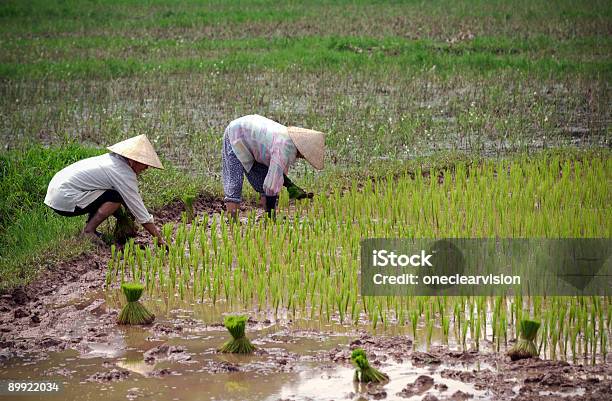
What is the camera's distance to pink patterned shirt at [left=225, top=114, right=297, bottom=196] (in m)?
7.56

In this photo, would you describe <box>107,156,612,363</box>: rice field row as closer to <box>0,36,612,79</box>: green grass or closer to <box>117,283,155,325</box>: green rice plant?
<box>117,283,155,325</box>: green rice plant

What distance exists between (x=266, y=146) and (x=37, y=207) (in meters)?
1.95

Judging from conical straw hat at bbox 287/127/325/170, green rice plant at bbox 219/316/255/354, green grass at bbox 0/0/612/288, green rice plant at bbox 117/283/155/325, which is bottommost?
green rice plant at bbox 219/316/255/354

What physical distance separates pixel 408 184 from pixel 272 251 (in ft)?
7.03

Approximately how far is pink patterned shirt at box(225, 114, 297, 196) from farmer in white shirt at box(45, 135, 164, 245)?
2.86 ft

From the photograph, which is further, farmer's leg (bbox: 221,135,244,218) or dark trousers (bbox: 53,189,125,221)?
farmer's leg (bbox: 221,135,244,218)

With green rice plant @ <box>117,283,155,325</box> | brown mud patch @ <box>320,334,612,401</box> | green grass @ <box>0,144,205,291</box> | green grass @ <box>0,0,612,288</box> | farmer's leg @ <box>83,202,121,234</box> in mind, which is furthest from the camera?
green grass @ <box>0,0,612,288</box>

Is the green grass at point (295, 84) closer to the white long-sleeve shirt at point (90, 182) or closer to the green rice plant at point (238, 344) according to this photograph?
the white long-sleeve shirt at point (90, 182)

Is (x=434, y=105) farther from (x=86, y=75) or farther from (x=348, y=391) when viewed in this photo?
(x=348, y=391)

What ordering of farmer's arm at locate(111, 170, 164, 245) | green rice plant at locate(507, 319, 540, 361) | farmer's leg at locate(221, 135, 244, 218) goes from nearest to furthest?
1. green rice plant at locate(507, 319, 540, 361)
2. farmer's arm at locate(111, 170, 164, 245)
3. farmer's leg at locate(221, 135, 244, 218)

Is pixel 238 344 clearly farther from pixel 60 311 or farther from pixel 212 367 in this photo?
pixel 60 311

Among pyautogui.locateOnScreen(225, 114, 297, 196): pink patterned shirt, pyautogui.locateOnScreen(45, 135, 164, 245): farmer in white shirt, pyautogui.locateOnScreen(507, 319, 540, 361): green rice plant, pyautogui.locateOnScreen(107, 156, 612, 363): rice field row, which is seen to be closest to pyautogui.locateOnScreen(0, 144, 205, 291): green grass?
pyautogui.locateOnScreen(45, 135, 164, 245): farmer in white shirt

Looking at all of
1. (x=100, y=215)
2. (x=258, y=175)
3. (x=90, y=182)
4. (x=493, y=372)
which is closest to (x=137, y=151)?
(x=90, y=182)

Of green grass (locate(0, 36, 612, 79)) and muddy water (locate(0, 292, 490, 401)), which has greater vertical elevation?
green grass (locate(0, 36, 612, 79))
